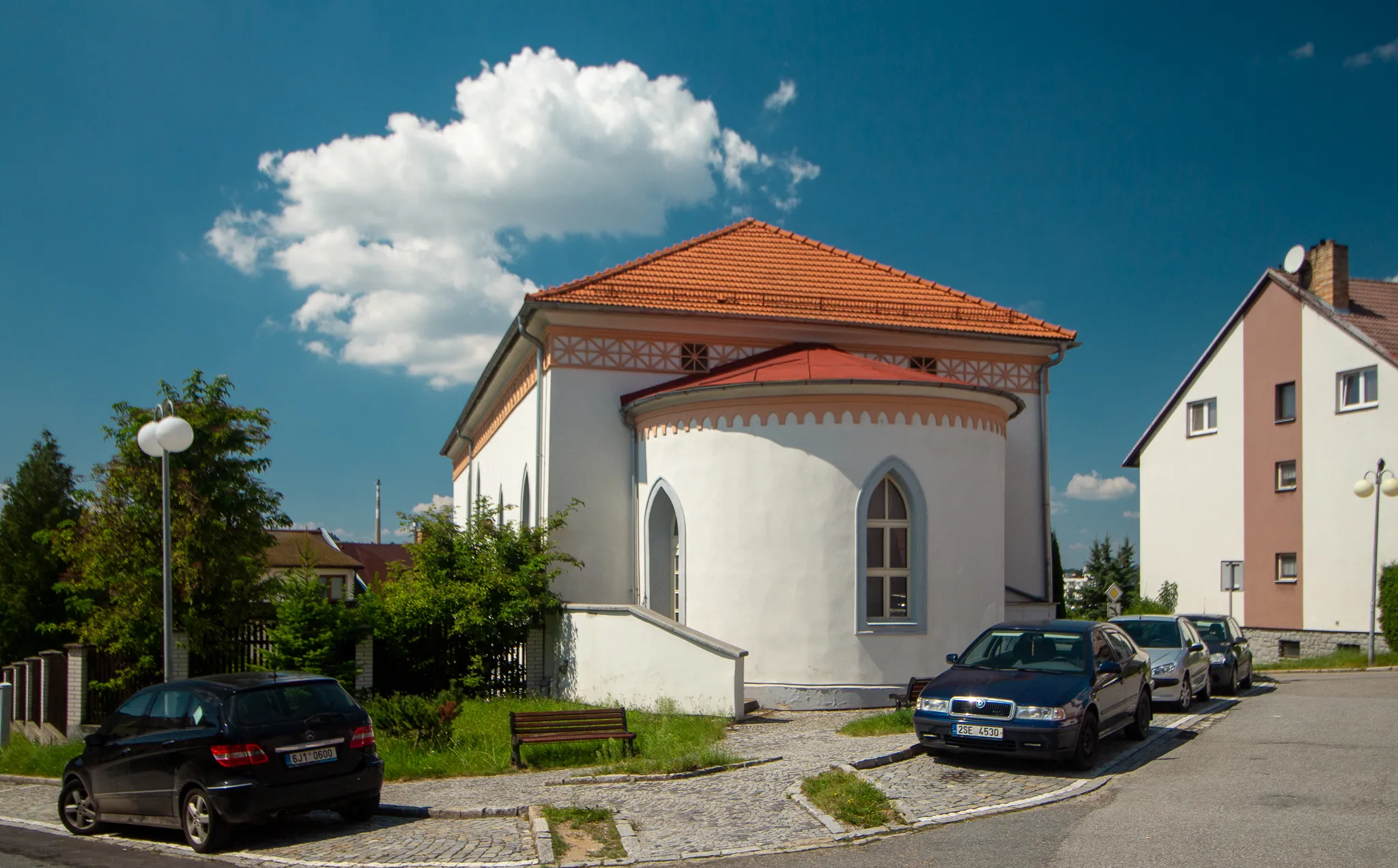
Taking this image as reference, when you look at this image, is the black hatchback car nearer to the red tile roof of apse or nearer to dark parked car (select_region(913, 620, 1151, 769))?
dark parked car (select_region(913, 620, 1151, 769))

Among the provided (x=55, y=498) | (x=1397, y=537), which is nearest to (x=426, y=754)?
(x=55, y=498)

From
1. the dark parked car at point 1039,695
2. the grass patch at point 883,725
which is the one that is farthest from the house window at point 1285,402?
the grass patch at point 883,725

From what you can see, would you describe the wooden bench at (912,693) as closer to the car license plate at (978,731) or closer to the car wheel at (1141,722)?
the car wheel at (1141,722)

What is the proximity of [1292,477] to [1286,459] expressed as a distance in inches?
22.3

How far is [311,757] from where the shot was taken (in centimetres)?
915

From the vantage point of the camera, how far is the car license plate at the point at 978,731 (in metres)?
10.3

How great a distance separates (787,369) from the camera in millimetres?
17156

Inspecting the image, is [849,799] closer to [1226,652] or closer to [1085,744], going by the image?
[1085,744]

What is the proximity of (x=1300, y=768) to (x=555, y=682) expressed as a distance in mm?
10527

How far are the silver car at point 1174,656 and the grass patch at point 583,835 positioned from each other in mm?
9037

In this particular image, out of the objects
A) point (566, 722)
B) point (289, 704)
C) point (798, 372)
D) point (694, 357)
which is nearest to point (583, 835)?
point (289, 704)

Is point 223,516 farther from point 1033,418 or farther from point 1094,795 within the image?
point 1033,418

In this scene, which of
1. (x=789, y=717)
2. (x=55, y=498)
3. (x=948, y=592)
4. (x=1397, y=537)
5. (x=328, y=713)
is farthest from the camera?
(x=55, y=498)

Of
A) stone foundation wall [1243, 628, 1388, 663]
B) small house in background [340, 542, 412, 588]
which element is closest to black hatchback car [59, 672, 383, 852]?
stone foundation wall [1243, 628, 1388, 663]
